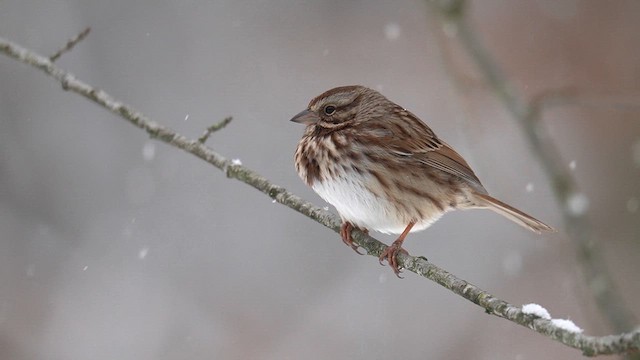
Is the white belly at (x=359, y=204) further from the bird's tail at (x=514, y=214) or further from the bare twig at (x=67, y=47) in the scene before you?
the bare twig at (x=67, y=47)

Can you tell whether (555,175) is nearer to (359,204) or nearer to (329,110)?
(359,204)

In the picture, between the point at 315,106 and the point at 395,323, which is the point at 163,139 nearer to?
the point at 315,106

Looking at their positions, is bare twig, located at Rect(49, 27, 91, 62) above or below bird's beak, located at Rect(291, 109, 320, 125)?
below

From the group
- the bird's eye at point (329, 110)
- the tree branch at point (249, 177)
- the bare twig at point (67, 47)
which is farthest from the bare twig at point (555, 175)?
the bare twig at point (67, 47)

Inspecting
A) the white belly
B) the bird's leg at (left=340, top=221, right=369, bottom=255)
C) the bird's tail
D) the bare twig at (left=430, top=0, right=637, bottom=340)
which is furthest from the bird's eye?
the bare twig at (left=430, top=0, right=637, bottom=340)

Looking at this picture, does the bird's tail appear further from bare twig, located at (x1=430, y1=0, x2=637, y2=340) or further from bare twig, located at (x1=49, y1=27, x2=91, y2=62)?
bare twig, located at (x1=49, y1=27, x2=91, y2=62)
